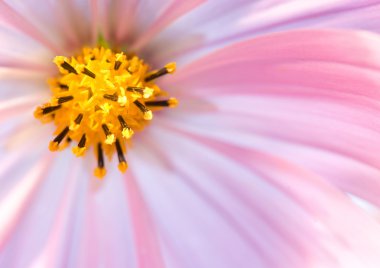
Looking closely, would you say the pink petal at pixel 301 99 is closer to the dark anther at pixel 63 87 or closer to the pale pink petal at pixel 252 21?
the pale pink petal at pixel 252 21

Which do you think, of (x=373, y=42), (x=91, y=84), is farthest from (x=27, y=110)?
→ (x=373, y=42)

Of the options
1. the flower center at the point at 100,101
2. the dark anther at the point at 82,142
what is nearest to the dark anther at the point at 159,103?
the flower center at the point at 100,101

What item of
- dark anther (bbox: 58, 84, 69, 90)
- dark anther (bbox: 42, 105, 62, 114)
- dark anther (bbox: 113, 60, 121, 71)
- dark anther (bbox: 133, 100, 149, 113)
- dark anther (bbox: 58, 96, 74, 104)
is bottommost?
dark anther (bbox: 133, 100, 149, 113)

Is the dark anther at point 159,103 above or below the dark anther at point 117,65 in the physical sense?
below

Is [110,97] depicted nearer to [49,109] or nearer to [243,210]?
[49,109]

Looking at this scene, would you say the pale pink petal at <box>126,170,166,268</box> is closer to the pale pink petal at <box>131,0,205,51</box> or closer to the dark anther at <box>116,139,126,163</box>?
the dark anther at <box>116,139,126,163</box>

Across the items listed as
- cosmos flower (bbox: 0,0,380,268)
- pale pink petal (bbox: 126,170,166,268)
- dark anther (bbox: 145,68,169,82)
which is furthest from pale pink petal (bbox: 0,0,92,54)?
pale pink petal (bbox: 126,170,166,268)

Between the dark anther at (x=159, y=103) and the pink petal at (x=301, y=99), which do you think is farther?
the dark anther at (x=159, y=103)

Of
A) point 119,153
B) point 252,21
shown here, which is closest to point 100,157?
point 119,153
